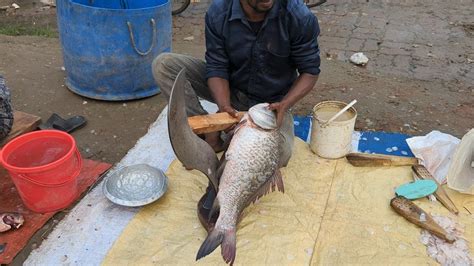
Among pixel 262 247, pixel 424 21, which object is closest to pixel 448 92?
pixel 424 21

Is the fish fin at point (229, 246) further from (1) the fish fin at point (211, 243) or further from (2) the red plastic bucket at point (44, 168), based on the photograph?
(2) the red plastic bucket at point (44, 168)

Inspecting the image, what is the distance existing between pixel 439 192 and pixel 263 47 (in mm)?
1357

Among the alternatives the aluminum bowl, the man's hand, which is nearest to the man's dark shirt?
the man's hand

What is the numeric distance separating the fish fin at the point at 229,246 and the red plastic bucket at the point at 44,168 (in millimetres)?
972

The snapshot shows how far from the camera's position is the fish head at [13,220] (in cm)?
239

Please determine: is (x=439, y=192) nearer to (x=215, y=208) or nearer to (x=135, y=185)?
(x=215, y=208)

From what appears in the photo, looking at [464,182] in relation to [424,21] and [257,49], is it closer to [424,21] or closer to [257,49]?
[257,49]

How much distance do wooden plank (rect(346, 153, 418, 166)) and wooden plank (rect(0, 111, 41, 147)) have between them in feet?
7.11

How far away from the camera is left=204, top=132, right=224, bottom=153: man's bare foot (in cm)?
295

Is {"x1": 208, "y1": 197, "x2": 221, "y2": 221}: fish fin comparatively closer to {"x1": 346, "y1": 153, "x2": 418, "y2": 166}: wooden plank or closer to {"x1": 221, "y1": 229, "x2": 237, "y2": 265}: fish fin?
{"x1": 221, "y1": 229, "x2": 237, "y2": 265}: fish fin

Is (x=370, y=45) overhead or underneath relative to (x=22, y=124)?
underneath

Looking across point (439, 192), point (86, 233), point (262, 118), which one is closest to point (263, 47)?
point (262, 118)

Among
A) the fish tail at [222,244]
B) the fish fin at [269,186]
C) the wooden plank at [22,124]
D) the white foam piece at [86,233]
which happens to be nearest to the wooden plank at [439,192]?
the fish fin at [269,186]

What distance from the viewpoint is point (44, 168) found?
2307 mm
